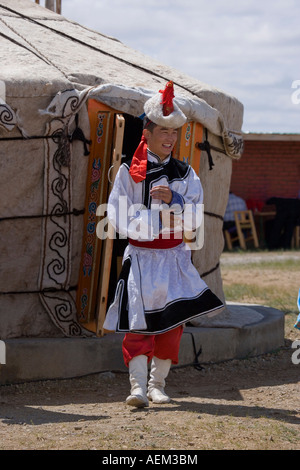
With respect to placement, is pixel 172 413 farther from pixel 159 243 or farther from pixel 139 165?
pixel 139 165

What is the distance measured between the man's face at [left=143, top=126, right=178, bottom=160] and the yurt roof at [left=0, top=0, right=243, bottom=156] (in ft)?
3.32

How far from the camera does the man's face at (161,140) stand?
4031 millimetres

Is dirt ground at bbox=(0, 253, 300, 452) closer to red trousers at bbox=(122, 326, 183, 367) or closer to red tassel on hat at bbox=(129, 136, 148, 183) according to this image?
red trousers at bbox=(122, 326, 183, 367)

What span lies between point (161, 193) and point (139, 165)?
0.20 m

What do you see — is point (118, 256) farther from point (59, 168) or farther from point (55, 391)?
point (55, 391)

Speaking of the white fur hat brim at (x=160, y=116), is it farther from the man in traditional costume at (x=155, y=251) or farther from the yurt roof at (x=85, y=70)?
the yurt roof at (x=85, y=70)

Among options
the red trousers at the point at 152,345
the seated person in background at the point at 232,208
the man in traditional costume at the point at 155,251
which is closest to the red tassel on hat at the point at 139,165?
the man in traditional costume at the point at 155,251

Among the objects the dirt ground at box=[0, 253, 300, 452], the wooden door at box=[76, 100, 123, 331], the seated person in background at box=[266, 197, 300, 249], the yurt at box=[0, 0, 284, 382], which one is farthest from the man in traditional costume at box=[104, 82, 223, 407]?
the seated person in background at box=[266, 197, 300, 249]

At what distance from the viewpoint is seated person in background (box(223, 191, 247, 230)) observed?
1434 centimetres

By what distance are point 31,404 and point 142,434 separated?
98 centimetres

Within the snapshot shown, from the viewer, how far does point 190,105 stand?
520 cm

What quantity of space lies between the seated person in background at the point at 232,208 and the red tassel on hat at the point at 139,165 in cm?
1029

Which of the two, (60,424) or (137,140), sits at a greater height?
(137,140)
